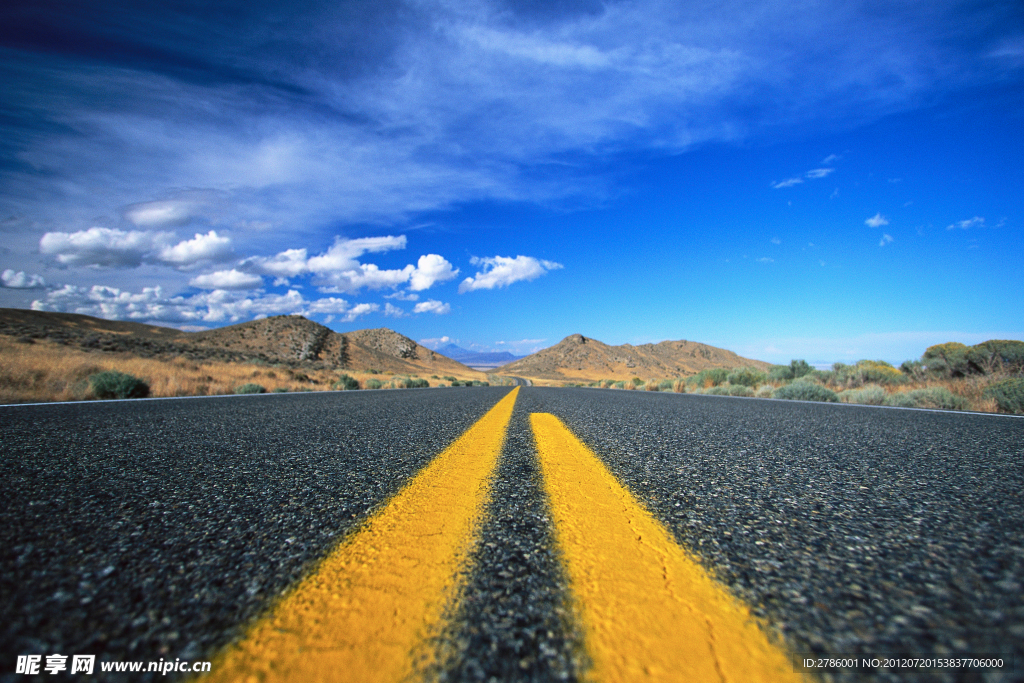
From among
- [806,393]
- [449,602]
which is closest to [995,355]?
[806,393]

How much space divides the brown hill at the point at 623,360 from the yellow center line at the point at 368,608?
2697 inches

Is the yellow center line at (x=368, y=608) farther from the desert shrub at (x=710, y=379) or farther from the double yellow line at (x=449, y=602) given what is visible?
the desert shrub at (x=710, y=379)

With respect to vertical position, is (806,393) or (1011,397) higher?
(1011,397)

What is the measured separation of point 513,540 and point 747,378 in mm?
17513

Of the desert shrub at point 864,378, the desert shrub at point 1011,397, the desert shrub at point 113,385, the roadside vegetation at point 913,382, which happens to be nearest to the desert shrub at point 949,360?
Answer: the roadside vegetation at point 913,382

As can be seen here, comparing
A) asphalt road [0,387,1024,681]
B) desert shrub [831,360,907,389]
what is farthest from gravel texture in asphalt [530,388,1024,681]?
desert shrub [831,360,907,389]

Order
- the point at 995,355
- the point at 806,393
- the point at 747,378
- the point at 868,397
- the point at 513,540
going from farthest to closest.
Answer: the point at 747,378 → the point at 995,355 → the point at 806,393 → the point at 868,397 → the point at 513,540

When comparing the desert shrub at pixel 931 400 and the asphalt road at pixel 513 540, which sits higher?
the desert shrub at pixel 931 400

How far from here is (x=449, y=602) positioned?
856 millimetres

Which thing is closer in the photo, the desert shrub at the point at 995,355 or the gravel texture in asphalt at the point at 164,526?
the gravel texture in asphalt at the point at 164,526

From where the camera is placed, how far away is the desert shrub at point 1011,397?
20.6 feet

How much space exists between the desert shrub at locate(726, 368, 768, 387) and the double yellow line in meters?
16.5

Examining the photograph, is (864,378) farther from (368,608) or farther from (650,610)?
(368,608)

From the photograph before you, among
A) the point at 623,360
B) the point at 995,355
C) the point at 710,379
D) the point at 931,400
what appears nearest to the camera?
the point at 931,400
